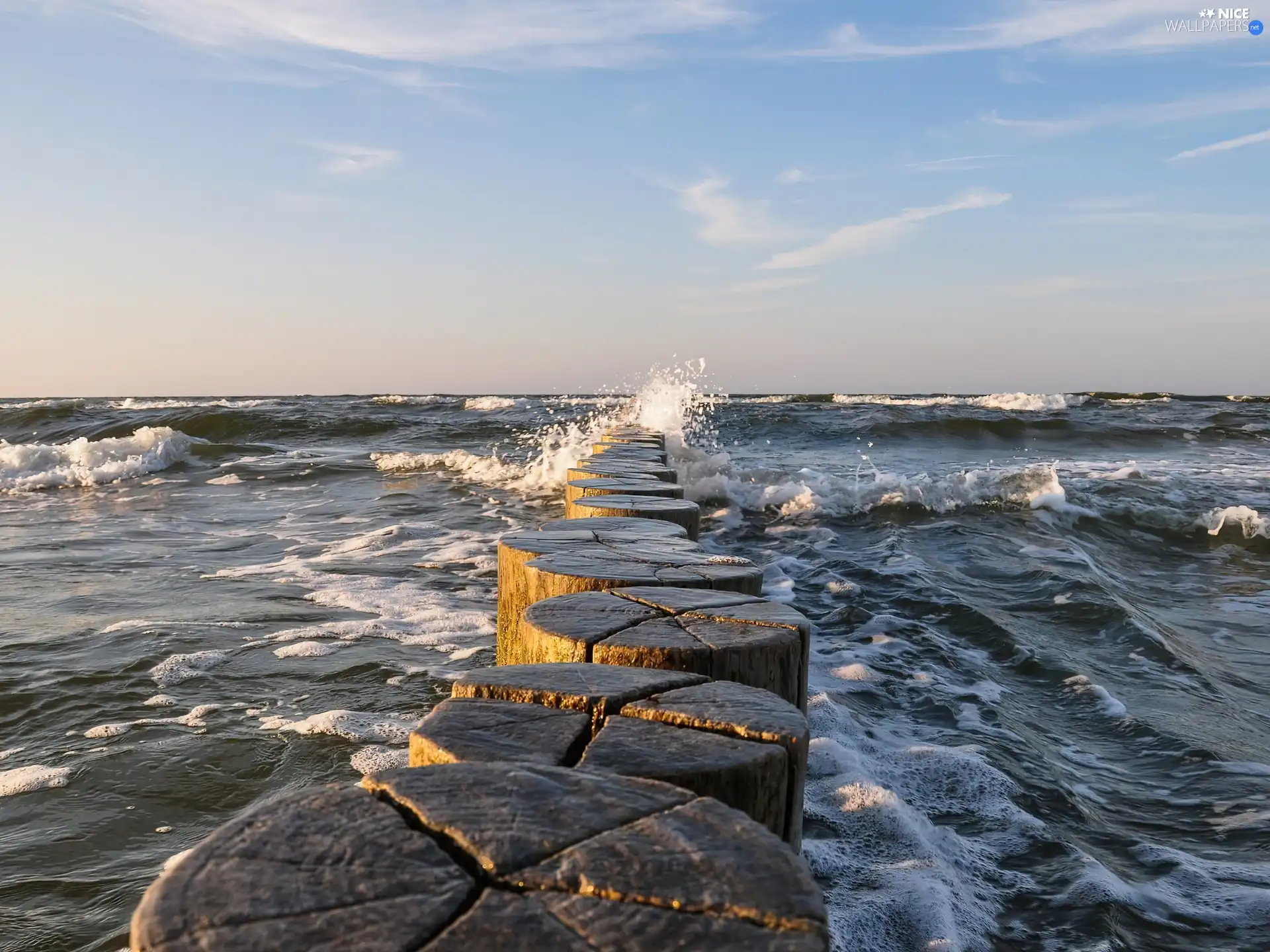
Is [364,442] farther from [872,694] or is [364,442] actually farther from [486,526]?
[872,694]

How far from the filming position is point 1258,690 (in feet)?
15.6

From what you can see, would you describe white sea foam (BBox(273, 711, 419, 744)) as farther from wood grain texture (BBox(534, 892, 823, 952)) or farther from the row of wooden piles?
wood grain texture (BBox(534, 892, 823, 952))

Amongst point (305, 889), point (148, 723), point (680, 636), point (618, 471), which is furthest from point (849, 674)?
point (305, 889)

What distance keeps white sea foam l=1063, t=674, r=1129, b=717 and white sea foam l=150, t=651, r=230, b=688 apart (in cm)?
412

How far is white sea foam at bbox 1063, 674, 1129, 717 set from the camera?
4.33m

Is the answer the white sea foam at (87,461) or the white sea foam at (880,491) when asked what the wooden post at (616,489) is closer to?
the white sea foam at (880,491)

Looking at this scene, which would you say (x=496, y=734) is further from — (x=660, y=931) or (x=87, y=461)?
(x=87, y=461)

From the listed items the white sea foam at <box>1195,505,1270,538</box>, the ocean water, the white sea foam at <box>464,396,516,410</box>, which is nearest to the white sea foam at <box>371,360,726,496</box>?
the ocean water

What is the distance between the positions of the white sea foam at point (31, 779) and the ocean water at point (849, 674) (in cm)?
1

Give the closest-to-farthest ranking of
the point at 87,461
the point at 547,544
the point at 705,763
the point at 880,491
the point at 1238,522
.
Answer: the point at 705,763
the point at 547,544
the point at 1238,522
the point at 880,491
the point at 87,461

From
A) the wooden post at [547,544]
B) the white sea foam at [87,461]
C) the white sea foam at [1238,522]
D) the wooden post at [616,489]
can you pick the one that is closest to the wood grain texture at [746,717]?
the wooden post at [547,544]

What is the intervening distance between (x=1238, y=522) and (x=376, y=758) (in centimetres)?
914

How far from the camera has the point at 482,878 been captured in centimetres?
102

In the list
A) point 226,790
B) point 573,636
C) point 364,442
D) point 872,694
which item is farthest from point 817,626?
point 364,442
